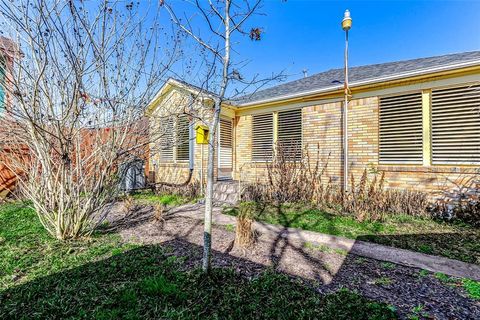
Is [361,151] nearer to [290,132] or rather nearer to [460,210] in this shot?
[290,132]

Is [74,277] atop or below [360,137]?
below

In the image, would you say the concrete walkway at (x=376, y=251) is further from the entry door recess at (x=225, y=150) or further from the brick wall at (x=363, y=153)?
the entry door recess at (x=225, y=150)

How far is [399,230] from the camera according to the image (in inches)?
184

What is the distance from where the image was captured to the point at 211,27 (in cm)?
291

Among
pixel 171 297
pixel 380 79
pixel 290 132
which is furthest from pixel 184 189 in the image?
pixel 380 79

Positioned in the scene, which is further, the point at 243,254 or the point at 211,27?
the point at 243,254

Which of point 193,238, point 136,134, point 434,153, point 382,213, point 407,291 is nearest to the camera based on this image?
→ point 407,291

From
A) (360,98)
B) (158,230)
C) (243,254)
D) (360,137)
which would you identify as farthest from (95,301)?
(360,98)

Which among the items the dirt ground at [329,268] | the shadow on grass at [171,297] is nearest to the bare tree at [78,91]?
the dirt ground at [329,268]

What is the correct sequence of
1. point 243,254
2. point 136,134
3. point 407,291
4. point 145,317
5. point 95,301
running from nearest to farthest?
point 145,317 < point 95,301 < point 407,291 < point 243,254 < point 136,134

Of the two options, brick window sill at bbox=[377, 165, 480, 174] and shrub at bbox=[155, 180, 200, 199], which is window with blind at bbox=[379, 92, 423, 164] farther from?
shrub at bbox=[155, 180, 200, 199]

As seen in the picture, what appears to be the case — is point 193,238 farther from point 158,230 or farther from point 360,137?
point 360,137

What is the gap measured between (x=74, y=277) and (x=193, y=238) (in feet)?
5.85

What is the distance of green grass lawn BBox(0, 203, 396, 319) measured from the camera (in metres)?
2.19
